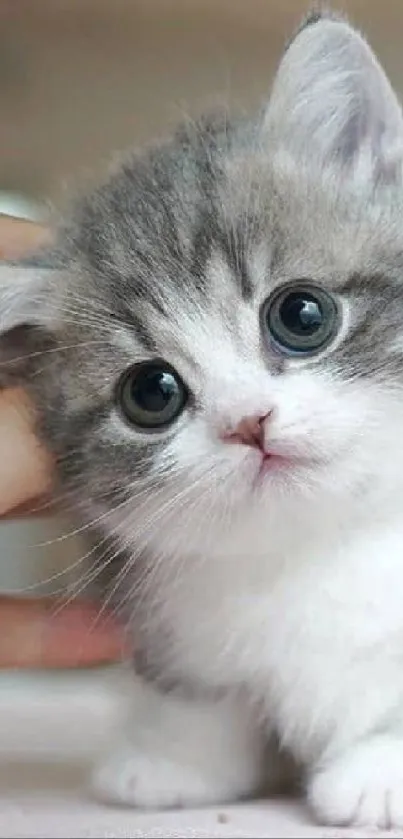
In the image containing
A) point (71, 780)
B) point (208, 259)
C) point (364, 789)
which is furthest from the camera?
point (71, 780)

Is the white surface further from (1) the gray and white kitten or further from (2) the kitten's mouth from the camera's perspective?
(2) the kitten's mouth

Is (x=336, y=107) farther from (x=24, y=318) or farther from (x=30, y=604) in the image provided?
(x=30, y=604)

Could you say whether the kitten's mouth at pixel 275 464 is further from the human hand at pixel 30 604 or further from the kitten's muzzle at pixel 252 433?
the human hand at pixel 30 604

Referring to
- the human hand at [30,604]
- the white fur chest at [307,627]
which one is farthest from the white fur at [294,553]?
the human hand at [30,604]

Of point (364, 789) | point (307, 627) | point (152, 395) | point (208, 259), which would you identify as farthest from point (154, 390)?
point (364, 789)

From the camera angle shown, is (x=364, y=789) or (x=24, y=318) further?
(x=24, y=318)

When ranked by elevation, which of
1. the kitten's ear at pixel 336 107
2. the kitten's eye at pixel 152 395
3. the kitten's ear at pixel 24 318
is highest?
the kitten's ear at pixel 336 107

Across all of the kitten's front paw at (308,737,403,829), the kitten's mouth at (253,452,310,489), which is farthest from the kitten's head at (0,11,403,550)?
the kitten's front paw at (308,737,403,829)
